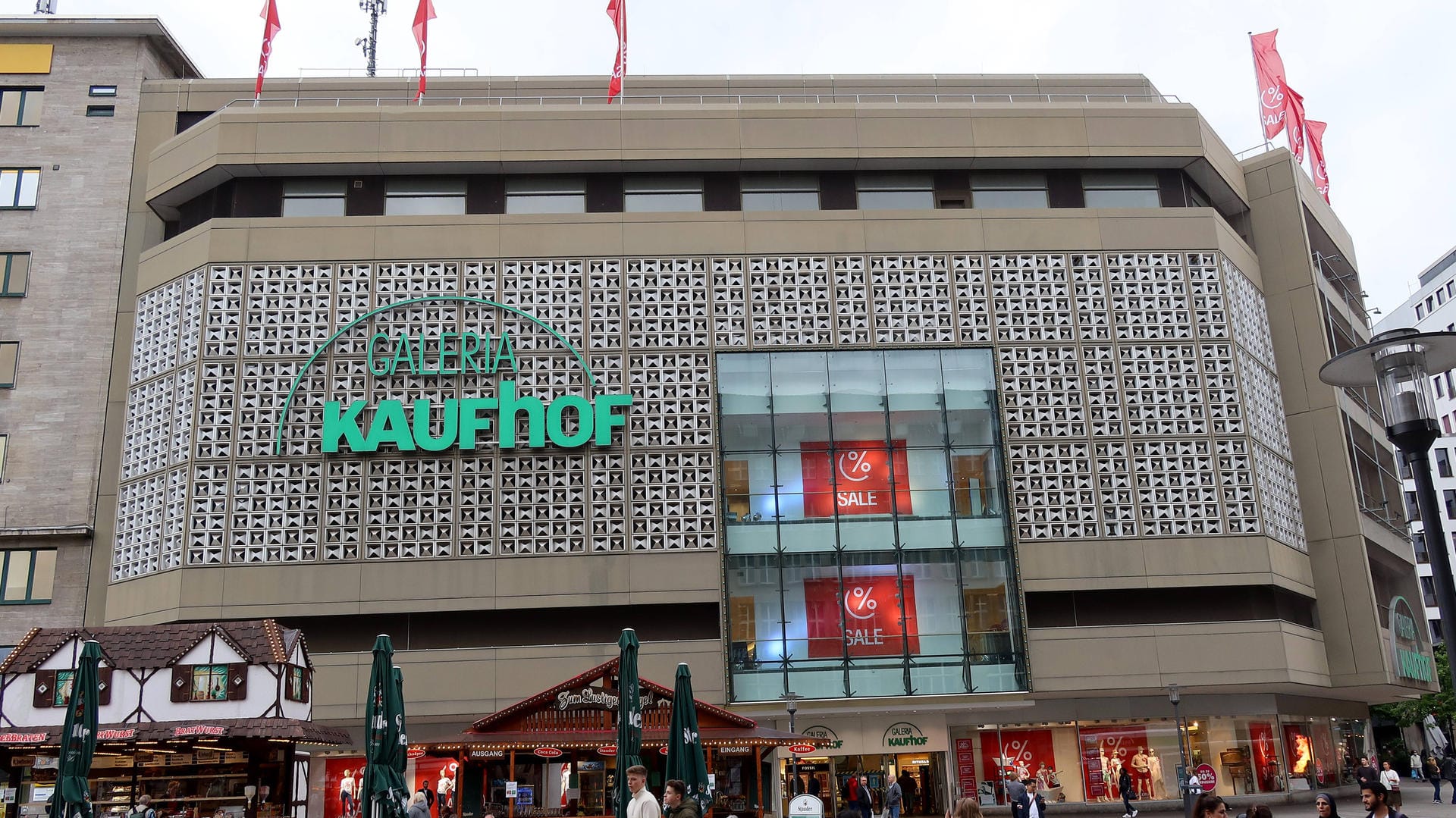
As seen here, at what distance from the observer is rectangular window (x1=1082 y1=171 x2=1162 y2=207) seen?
4166cm

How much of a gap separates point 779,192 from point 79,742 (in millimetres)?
27950

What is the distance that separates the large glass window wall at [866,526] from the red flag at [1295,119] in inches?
700

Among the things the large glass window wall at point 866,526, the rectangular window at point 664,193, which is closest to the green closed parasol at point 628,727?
the large glass window wall at point 866,526

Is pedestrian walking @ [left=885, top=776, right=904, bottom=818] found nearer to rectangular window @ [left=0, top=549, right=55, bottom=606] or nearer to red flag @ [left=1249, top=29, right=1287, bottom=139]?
rectangular window @ [left=0, top=549, right=55, bottom=606]

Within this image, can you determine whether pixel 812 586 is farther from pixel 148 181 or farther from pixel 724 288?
pixel 148 181

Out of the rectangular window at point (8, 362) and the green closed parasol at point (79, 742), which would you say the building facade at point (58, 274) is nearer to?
the rectangular window at point (8, 362)

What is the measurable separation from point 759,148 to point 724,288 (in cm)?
510

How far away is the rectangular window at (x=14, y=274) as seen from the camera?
39844mm

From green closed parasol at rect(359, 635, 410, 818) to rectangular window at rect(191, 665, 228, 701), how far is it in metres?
7.04

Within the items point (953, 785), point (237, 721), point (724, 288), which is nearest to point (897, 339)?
point (724, 288)

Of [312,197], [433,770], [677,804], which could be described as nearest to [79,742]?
[677,804]

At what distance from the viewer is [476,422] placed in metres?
36.8

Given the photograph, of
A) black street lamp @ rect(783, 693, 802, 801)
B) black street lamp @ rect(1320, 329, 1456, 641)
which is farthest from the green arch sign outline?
black street lamp @ rect(1320, 329, 1456, 641)

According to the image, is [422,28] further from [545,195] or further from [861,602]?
[861,602]
